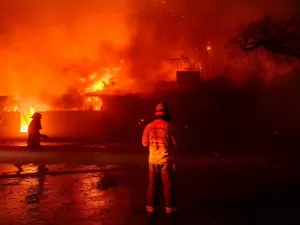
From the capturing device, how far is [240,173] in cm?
930

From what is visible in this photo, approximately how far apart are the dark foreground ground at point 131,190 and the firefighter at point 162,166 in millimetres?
219

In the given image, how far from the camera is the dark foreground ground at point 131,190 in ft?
17.3

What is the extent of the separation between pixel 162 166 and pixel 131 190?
6.70 ft

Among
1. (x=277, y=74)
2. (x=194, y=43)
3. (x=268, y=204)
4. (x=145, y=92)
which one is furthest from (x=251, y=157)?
(x=194, y=43)

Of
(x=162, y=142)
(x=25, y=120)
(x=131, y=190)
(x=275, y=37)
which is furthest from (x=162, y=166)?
(x=25, y=120)

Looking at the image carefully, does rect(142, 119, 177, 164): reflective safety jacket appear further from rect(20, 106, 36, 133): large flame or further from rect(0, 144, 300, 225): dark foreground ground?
rect(20, 106, 36, 133): large flame

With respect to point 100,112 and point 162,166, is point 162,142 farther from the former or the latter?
point 100,112

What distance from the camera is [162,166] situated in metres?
5.38

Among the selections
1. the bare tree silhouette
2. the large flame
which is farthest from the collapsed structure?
the bare tree silhouette

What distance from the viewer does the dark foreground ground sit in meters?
5.28

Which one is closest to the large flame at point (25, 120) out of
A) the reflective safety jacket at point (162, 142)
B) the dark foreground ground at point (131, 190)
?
the dark foreground ground at point (131, 190)

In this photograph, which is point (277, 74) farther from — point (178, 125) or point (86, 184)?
point (86, 184)

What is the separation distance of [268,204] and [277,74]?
757 inches

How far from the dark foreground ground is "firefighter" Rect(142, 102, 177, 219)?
22cm
